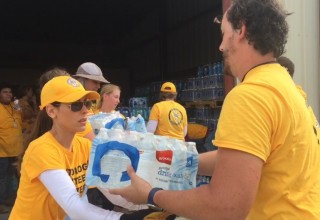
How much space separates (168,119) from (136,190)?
19.2 feet

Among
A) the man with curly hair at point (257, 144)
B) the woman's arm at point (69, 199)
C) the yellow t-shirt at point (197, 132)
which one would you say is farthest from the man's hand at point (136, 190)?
the yellow t-shirt at point (197, 132)

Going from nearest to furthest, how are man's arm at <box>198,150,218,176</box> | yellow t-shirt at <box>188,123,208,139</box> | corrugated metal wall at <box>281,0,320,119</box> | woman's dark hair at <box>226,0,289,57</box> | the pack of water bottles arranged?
woman's dark hair at <box>226,0,289,57</box> < the pack of water bottles < man's arm at <box>198,150,218,176</box> < corrugated metal wall at <box>281,0,320,119</box> < yellow t-shirt at <box>188,123,208,139</box>

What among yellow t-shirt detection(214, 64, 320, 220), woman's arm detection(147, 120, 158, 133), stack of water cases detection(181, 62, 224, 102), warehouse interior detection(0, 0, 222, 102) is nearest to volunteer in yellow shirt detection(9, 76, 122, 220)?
yellow t-shirt detection(214, 64, 320, 220)

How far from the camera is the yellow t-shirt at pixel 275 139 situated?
144cm

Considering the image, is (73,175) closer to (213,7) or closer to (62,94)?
(62,94)

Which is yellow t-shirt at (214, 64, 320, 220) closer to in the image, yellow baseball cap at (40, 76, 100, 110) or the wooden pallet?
yellow baseball cap at (40, 76, 100, 110)

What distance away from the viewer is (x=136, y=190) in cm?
168

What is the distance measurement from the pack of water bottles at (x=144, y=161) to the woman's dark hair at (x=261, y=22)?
21.3 inches

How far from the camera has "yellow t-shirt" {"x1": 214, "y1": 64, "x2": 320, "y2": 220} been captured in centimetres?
144

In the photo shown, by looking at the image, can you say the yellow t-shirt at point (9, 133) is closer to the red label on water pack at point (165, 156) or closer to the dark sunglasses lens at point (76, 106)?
the dark sunglasses lens at point (76, 106)

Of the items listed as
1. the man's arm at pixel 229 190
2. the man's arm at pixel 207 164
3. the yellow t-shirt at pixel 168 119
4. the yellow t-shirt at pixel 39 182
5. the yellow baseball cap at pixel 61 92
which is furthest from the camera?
the yellow t-shirt at pixel 168 119

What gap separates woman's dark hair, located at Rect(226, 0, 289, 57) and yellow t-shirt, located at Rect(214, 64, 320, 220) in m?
0.09

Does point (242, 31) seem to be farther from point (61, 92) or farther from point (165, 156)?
point (61, 92)

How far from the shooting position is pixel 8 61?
21406mm
